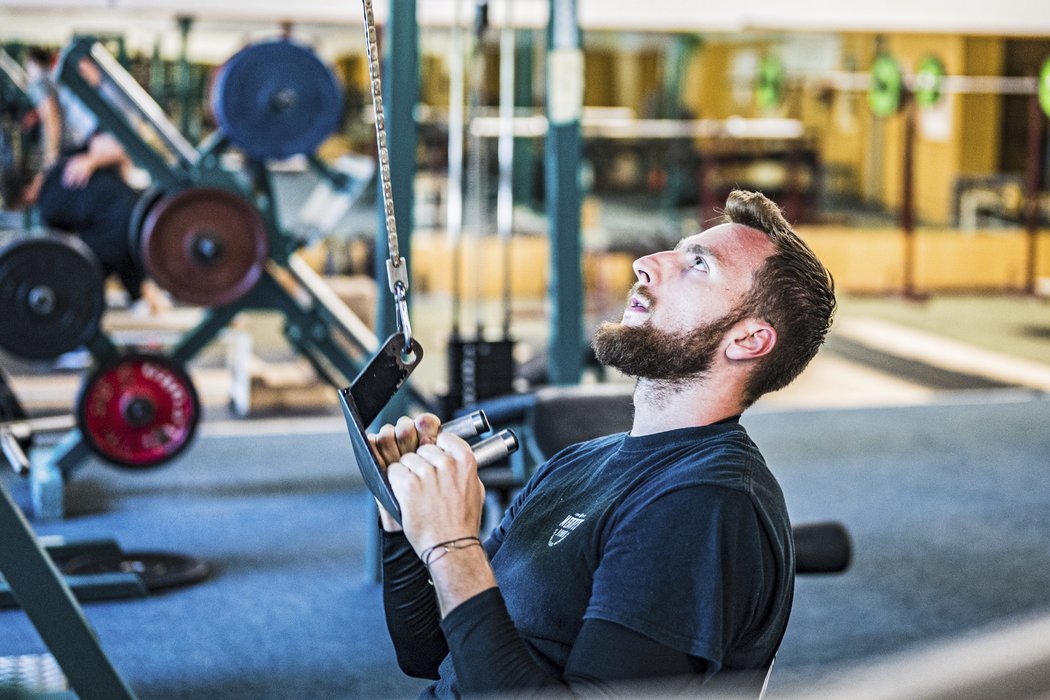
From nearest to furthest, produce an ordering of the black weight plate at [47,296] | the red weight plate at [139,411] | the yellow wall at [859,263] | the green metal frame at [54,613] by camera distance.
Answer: the green metal frame at [54,613], the black weight plate at [47,296], the red weight plate at [139,411], the yellow wall at [859,263]

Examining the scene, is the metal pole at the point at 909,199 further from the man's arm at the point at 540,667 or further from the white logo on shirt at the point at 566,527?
the man's arm at the point at 540,667

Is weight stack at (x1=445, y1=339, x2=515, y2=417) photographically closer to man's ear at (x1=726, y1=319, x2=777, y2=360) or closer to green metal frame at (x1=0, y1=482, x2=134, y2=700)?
green metal frame at (x1=0, y1=482, x2=134, y2=700)

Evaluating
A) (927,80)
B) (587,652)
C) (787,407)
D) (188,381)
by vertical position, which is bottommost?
(787,407)

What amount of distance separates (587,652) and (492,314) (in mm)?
6319

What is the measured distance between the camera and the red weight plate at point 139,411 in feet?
11.8

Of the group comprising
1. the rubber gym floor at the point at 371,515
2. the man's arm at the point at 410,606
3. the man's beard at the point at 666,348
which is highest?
the man's beard at the point at 666,348

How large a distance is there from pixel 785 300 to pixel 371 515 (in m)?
2.05

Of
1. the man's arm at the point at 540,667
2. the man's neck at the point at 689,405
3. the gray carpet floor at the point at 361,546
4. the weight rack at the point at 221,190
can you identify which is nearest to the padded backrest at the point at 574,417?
the gray carpet floor at the point at 361,546

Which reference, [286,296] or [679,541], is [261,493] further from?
[679,541]

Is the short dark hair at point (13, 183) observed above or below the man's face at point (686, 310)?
below

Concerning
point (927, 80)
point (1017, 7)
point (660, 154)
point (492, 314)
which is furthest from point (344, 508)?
point (660, 154)

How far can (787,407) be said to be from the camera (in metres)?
5.50

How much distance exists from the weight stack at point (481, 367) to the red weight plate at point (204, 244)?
76 cm

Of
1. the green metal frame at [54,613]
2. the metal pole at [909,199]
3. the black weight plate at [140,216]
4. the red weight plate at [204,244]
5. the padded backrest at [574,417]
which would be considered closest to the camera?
the green metal frame at [54,613]
